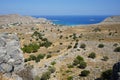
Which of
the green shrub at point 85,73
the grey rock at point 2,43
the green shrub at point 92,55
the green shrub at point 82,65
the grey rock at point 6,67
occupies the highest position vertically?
the grey rock at point 2,43

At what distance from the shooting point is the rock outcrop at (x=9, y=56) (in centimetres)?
1834

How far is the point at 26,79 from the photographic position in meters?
19.5

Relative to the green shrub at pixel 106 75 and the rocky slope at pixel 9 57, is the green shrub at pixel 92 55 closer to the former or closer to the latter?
the green shrub at pixel 106 75

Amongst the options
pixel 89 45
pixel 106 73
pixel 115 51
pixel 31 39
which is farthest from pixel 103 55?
pixel 31 39

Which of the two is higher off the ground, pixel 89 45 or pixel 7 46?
pixel 7 46

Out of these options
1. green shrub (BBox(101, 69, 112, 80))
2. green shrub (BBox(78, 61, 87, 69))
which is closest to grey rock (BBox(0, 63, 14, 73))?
green shrub (BBox(101, 69, 112, 80))

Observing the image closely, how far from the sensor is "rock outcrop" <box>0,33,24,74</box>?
18.3 meters

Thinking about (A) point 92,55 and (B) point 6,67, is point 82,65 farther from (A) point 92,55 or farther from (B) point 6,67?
(B) point 6,67

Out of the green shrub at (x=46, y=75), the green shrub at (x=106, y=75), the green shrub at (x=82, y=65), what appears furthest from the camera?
the green shrub at (x=82, y=65)

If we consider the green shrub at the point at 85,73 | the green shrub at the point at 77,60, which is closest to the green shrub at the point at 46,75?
the green shrub at the point at 85,73

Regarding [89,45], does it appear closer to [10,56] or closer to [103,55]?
[103,55]

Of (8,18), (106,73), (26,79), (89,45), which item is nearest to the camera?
(26,79)

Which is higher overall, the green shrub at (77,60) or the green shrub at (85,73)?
the green shrub at (77,60)

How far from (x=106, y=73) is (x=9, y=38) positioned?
11993mm
